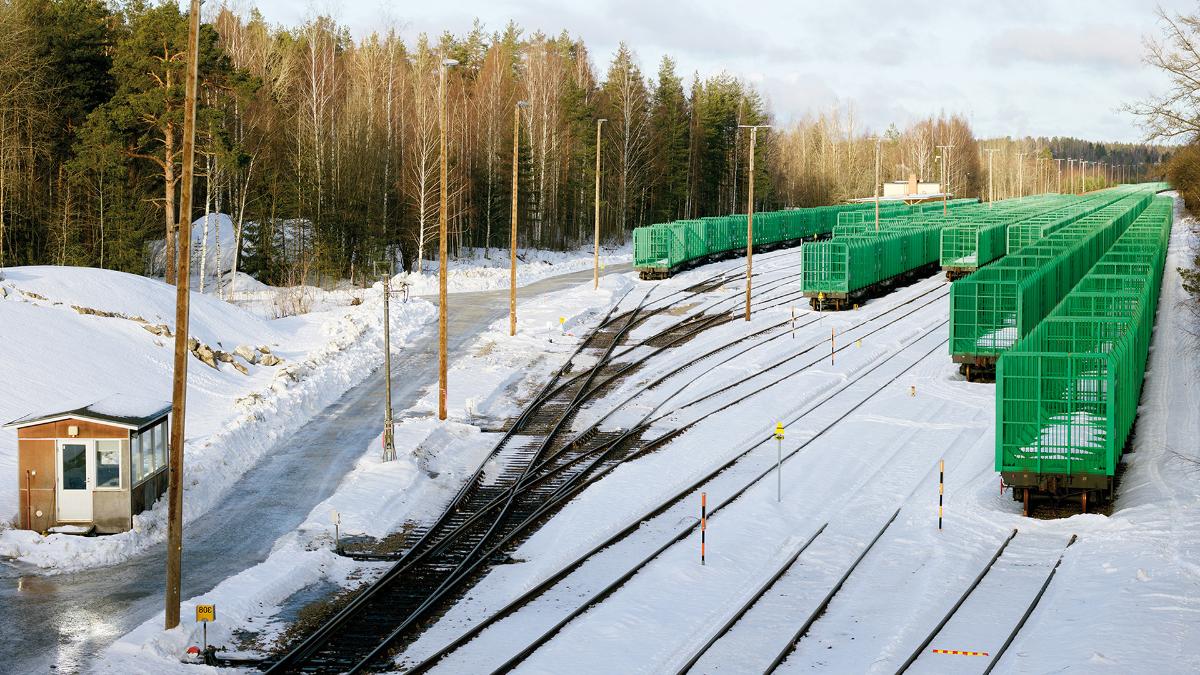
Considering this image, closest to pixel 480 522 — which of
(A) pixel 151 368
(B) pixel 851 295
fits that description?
(A) pixel 151 368

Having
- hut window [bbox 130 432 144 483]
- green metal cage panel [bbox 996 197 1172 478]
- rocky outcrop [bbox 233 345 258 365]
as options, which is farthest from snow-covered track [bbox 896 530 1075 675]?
rocky outcrop [bbox 233 345 258 365]

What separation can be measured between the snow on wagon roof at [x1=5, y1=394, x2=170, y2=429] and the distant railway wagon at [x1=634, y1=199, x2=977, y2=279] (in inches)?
1582

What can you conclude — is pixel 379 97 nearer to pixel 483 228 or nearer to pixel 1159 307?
pixel 483 228

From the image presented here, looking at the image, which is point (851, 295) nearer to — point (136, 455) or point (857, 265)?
point (857, 265)

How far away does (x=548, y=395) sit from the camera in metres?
35.1

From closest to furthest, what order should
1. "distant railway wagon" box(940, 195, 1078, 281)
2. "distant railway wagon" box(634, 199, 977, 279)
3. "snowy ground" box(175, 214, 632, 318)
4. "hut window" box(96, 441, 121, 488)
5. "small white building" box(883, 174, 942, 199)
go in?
"hut window" box(96, 441, 121, 488)
"snowy ground" box(175, 214, 632, 318)
"distant railway wagon" box(940, 195, 1078, 281)
"distant railway wagon" box(634, 199, 977, 279)
"small white building" box(883, 174, 942, 199)

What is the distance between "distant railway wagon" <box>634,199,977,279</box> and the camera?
61875 millimetres

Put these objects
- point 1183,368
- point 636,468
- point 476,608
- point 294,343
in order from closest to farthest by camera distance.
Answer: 1. point 476,608
2. point 636,468
3. point 1183,368
4. point 294,343

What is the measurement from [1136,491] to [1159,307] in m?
33.2

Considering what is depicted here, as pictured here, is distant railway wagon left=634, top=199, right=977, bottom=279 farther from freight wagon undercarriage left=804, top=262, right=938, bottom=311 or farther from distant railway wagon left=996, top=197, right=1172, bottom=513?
distant railway wagon left=996, top=197, right=1172, bottom=513

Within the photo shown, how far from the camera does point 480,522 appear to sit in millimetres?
23000

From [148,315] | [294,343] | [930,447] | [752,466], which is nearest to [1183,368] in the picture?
[930,447]

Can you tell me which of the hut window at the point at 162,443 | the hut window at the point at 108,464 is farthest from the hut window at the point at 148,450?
the hut window at the point at 108,464

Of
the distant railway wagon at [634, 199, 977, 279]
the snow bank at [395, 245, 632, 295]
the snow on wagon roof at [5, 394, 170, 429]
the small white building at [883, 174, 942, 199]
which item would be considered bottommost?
the snow on wagon roof at [5, 394, 170, 429]
